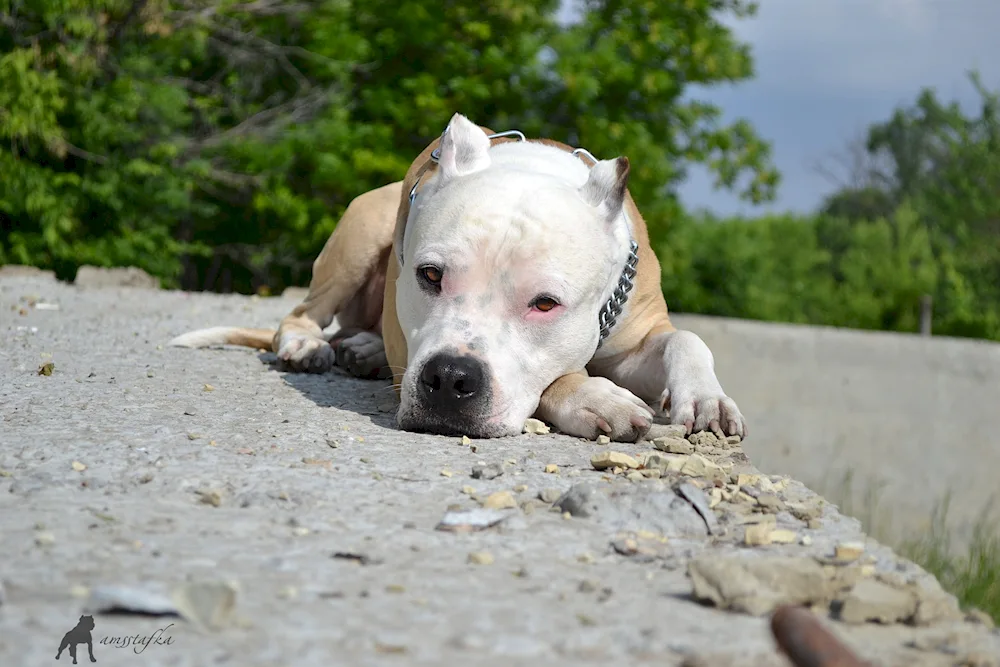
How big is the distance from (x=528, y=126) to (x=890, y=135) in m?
17.4

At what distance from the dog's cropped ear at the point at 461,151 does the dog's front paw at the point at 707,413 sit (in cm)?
106

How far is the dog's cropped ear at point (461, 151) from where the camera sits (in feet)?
12.3

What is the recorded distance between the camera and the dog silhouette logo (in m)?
1.57

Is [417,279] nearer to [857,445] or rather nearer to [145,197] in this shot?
[857,445]

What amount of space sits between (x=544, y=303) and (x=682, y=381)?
609 mm

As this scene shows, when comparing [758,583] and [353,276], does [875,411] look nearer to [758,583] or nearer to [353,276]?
[353,276]

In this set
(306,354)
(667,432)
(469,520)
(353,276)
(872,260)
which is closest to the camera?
(469,520)

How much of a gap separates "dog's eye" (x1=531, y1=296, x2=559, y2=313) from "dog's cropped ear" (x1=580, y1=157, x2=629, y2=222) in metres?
0.48

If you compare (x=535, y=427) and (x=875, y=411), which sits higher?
(x=535, y=427)

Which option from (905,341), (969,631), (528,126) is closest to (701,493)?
(969,631)

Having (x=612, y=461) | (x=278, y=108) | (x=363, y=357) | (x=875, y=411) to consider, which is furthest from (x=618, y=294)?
(x=278, y=108)

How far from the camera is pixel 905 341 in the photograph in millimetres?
9867

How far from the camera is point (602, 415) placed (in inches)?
135

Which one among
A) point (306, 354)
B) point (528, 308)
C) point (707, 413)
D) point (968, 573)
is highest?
→ point (528, 308)
